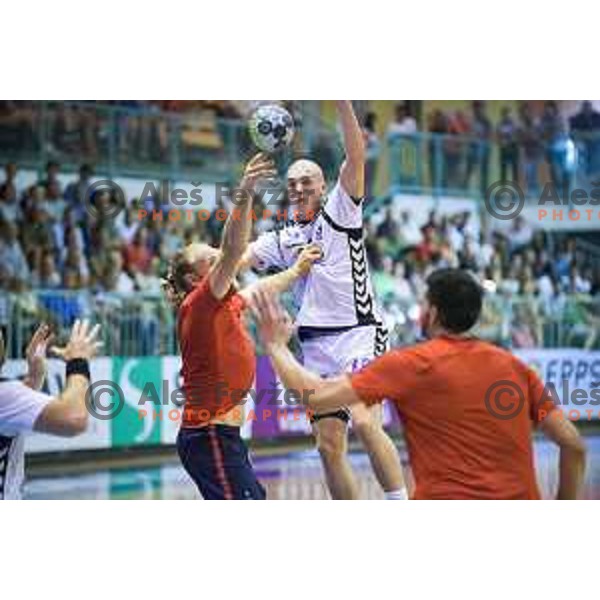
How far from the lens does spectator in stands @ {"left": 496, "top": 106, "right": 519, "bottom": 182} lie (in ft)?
34.0

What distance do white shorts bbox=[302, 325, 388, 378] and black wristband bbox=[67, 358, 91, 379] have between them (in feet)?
7.52

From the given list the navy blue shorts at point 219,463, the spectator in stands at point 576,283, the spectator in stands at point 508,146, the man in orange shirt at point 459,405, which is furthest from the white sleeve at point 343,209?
the spectator in stands at point 576,283

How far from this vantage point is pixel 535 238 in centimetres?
1119

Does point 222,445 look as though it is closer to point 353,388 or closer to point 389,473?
point 389,473

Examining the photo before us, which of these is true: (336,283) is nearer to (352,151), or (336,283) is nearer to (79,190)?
(352,151)

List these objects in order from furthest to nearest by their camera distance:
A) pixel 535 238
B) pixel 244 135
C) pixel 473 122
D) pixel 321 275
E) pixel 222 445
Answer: pixel 535 238 < pixel 473 122 < pixel 244 135 < pixel 321 275 < pixel 222 445

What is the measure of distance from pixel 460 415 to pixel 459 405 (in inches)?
1.2

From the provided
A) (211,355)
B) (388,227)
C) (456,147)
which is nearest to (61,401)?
(211,355)

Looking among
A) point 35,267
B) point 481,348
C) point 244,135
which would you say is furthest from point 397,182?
point 481,348

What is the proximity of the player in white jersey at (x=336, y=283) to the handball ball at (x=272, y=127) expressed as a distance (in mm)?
197

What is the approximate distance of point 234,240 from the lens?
18.0 ft

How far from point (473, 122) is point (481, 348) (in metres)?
6.48

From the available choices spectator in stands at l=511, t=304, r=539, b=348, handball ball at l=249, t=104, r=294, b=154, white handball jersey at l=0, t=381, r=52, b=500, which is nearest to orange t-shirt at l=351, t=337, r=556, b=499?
white handball jersey at l=0, t=381, r=52, b=500

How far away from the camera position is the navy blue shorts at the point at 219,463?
18.1 ft
